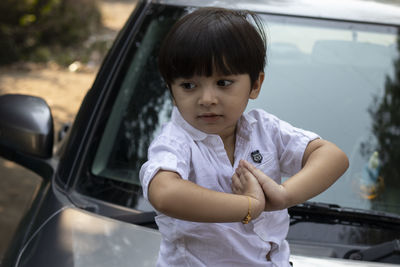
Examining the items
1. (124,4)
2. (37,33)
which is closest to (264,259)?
(37,33)

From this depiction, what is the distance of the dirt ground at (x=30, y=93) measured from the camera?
15.5 feet

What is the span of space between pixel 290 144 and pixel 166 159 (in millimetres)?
347

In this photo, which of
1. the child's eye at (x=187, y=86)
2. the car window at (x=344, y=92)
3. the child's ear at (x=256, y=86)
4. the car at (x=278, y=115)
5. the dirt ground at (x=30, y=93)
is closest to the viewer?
the child's eye at (x=187, y=86)

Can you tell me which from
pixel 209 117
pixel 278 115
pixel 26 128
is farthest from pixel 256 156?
pixel 26 128

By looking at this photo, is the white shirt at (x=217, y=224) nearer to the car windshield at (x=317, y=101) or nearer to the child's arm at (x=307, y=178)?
the child's arm at (x=307, y=178)

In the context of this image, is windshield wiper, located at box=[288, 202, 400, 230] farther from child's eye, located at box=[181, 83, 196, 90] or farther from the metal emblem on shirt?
child's eye, located at box=[181, 83, 196, 90]

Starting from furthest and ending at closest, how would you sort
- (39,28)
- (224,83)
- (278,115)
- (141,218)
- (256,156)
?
(39,28), (278,115), (141,218), (256,156), (224,83)

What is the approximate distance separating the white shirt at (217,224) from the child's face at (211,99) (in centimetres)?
4

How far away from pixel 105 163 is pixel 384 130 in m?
1.04

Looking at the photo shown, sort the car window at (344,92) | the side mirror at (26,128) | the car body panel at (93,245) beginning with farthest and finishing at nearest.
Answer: the side mirror at (26,128) → the car window at (344,92) → the car body panel at (93,245)

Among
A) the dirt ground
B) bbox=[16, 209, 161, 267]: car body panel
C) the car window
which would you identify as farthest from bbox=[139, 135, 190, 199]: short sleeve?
the dirt ground

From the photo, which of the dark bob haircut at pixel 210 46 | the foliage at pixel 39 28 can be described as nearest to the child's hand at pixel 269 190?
the dark bob haircut at pixel 210 46

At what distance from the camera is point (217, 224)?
126 cm

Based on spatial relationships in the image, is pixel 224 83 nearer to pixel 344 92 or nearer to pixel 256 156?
pixel 256 156
